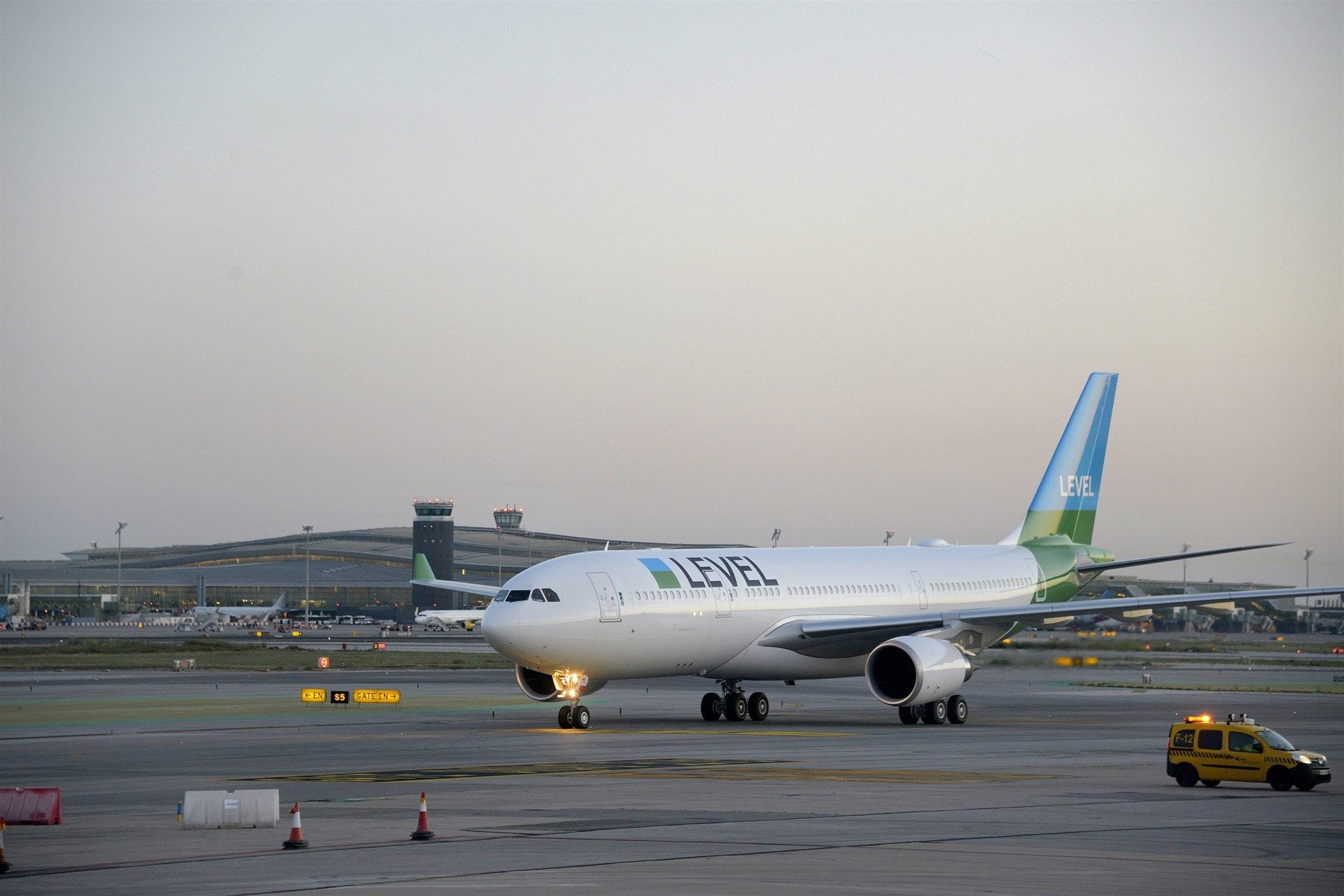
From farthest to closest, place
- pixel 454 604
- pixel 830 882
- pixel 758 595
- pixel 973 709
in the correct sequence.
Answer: pixel 454 604, pixel 973 709, pixel 758 595, pixel 830 882

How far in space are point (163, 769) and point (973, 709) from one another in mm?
25903

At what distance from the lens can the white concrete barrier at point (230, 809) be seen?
20578 mm

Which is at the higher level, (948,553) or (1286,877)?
(948,553)

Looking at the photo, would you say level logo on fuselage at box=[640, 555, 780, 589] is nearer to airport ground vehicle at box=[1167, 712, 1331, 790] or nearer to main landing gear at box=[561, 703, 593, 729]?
main landing gear at box=[561, 703, 593, 729]

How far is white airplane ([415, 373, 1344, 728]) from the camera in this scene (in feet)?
125

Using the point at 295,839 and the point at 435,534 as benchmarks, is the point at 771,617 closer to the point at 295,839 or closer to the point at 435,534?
the point at 295,839

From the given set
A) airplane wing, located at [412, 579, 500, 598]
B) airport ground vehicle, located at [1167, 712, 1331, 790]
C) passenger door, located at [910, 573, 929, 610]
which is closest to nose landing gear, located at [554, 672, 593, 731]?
airplane wing, located at [412, 579, 500, 598]

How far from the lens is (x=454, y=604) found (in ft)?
593

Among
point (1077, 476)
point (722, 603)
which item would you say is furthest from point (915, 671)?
point (1077, 476)

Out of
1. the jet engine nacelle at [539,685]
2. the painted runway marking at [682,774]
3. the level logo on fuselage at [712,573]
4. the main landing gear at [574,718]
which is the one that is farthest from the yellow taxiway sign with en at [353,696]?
the painted runway marking at [682,774]

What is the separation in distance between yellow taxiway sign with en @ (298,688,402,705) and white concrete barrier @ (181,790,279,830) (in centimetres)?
2691

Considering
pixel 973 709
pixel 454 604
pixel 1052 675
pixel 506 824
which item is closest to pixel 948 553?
pixel 973 709

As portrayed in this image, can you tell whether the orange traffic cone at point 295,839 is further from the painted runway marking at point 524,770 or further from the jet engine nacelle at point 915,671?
the jet engine nacelle at point 915,671

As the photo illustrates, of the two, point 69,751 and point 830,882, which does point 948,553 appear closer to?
point 69,751
